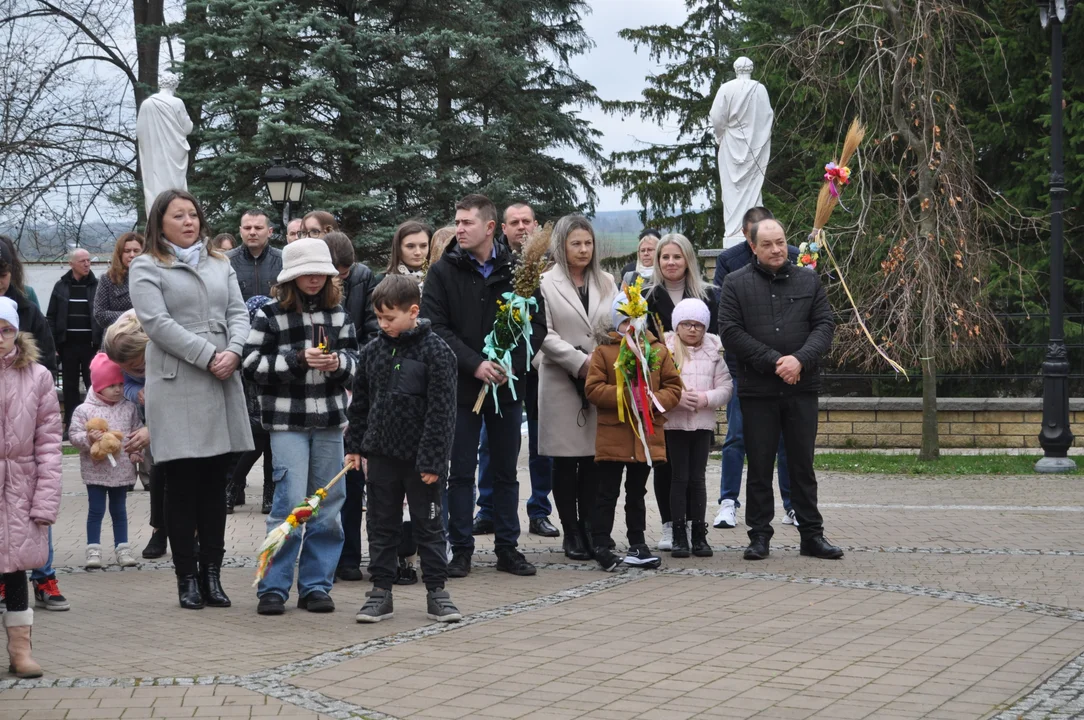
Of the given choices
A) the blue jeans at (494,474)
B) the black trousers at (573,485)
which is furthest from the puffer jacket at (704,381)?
the blue jeans at (494,474)

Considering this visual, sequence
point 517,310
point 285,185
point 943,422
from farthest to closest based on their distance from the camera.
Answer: point 285,185 → point 943,422 → point 517,310

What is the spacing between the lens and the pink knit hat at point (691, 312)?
9133 mm

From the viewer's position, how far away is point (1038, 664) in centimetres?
598

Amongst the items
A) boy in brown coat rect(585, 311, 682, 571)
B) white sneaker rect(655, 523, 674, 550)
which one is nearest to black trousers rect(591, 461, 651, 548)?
boy in brown coat rect(585, 311, 682, 571)

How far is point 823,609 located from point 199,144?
23466 millimetres

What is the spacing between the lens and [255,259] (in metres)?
10.8

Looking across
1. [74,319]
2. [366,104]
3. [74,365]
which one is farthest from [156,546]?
[366,104]

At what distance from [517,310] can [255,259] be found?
343 cm

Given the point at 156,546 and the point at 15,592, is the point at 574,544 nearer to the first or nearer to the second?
the point at 156,546

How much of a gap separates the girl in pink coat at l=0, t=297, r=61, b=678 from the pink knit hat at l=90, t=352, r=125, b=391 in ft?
8.31

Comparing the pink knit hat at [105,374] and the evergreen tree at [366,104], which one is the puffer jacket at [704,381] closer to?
the pink knit hat at [105,374]

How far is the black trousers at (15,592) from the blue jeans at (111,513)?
2886 millimetres

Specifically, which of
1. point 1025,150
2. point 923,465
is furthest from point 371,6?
point 923,465

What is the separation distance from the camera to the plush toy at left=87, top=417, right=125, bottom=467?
8.55 m
